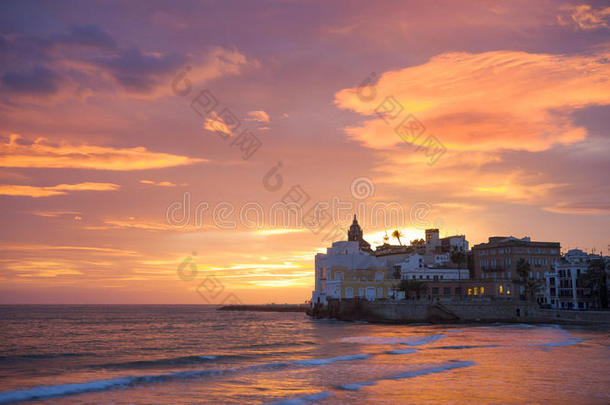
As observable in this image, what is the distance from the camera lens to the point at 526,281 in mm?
112312

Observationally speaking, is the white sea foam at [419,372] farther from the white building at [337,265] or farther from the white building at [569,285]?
the white building at [337,265]

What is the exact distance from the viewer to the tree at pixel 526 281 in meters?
110

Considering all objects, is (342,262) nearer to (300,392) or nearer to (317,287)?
(317,287)

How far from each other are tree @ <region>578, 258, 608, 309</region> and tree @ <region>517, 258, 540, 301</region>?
11061 mm

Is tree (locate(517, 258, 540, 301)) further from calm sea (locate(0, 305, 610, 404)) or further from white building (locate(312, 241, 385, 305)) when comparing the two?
calm sea (locate(0, 305, 610, 404))

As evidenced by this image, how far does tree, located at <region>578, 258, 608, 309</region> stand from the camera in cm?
9656

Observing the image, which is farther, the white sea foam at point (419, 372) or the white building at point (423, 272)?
the white building at point (423, 272)

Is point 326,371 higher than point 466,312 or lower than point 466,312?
lower

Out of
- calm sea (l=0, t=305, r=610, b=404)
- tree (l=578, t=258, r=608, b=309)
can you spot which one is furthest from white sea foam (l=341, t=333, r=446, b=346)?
tree (l=578, t=258, r=608, b=309)

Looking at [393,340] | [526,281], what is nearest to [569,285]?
[526,281]

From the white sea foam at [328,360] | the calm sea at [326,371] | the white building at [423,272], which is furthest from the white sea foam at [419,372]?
the white building at [423,272]

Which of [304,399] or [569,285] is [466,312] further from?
[304,399]

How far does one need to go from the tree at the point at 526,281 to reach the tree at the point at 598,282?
11.1 meters

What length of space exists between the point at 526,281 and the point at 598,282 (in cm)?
1658
